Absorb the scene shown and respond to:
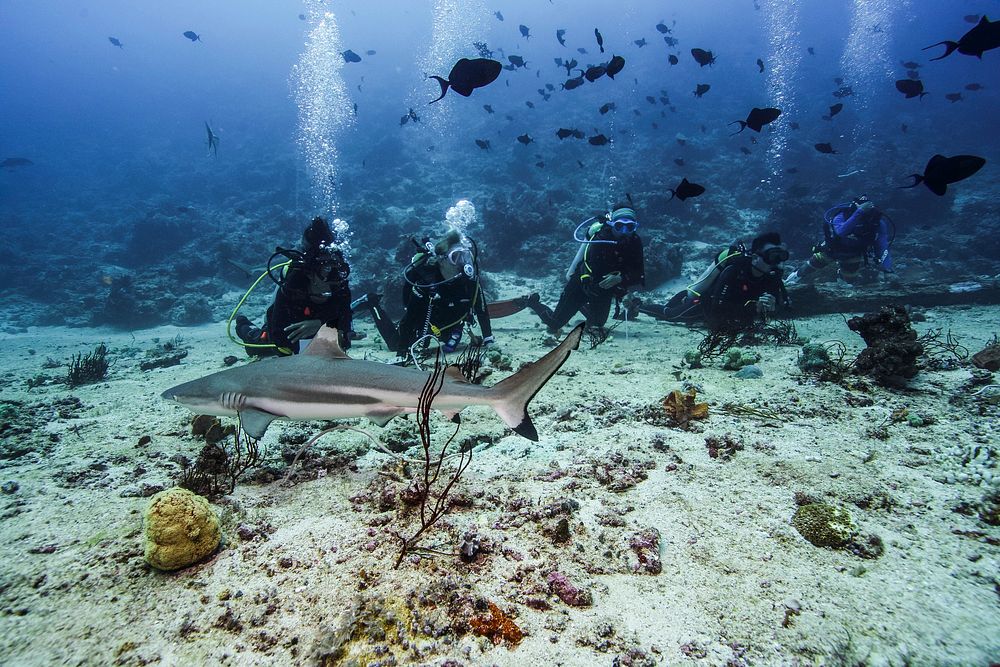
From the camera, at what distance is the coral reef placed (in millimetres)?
4930

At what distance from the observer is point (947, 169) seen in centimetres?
491

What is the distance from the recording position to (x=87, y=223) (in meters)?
32.4

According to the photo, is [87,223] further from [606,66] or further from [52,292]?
[606,66]

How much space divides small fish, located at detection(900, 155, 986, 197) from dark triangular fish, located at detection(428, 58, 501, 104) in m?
5.31

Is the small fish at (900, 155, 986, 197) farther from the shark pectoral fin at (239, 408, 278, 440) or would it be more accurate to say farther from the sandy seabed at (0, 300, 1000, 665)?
the shark pectoral fin at (239, 408, 278, 440)

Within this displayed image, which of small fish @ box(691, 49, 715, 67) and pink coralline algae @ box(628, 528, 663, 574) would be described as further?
small fish @ box(691, 49, 715, 67)

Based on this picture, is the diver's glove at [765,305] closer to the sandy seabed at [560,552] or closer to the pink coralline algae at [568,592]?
the sandy seabed at [560,552]

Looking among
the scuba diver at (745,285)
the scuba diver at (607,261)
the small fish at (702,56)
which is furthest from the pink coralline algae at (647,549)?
the small fish at (702,56)

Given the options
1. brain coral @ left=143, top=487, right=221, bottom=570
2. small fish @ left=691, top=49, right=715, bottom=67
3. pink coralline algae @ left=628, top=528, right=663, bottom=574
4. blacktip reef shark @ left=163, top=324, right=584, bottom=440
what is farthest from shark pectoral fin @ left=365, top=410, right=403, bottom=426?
small fish @ left=691, top=49, right=715, bottom=67

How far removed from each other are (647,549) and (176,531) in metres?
2.85

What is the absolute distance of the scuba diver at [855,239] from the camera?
11328 millimetres

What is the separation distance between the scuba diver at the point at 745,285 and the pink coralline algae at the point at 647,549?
24.0 ft

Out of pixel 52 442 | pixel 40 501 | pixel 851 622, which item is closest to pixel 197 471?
pixel 40 501

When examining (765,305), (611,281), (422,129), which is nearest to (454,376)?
(611,281)
